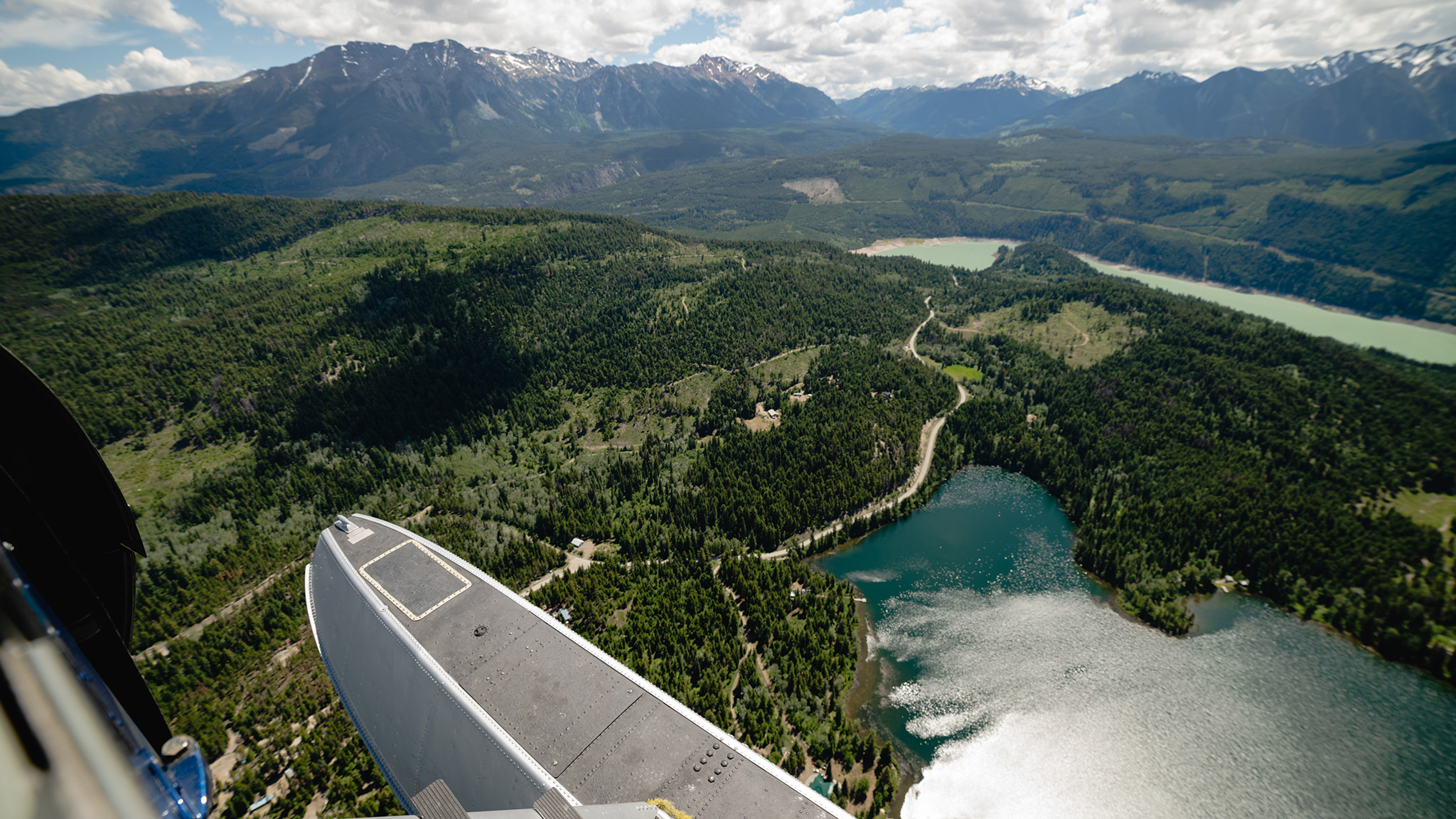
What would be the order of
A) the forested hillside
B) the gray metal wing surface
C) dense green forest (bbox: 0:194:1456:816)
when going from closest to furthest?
1. the gray metal wing surface
2. dense green forest (bbox: 0:194:1456:816)
3. the forested hillside

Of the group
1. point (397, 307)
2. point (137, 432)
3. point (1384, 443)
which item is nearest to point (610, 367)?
point (397, 307)

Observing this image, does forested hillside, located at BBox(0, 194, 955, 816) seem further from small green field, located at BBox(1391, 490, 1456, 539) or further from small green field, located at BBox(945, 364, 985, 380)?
small green field, located at BBox(1391, 490, 1456, 539)

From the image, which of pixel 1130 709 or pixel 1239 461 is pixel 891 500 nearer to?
pixel 1130 709

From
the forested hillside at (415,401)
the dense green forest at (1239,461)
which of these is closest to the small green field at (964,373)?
the dense green forest at (1239,461)

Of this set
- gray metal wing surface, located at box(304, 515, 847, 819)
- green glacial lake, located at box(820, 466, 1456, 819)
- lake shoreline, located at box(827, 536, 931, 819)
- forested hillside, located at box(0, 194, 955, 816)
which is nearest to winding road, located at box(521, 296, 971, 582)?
forested hillside, located at box(0, 194, 955, 816)

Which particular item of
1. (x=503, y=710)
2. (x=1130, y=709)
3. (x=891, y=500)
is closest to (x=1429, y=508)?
(x=1130, y=709)

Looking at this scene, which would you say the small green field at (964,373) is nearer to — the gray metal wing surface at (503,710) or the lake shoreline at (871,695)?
the lake shoreline at (871,695)
